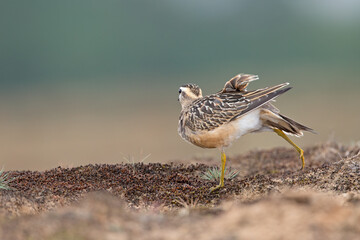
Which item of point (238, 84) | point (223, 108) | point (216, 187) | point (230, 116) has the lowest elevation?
point (216, 187)

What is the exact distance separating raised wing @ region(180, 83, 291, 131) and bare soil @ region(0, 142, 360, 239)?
3.51ft

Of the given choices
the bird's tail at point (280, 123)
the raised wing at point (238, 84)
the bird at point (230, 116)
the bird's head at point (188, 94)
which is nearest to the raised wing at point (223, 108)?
the bird at point (230, 116)

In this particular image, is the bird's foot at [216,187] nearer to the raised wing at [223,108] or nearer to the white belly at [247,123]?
the white belly at [247,123]

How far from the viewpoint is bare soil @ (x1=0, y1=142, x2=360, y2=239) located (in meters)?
5.05

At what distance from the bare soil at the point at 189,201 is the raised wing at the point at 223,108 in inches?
42.1

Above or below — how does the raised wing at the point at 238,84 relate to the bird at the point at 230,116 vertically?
above

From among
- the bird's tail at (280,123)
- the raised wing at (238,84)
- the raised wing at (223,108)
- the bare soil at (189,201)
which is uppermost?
the raised wing at (238,84)

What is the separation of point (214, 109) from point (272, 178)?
1.72 m

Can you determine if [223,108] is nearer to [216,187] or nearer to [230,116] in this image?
[230,116]

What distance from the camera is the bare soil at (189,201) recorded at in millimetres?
5047

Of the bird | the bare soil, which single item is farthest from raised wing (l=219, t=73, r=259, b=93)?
the bare soil

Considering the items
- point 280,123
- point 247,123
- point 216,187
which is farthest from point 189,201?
point 280,123

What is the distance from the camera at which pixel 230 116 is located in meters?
8.85

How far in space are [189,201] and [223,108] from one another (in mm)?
1609
